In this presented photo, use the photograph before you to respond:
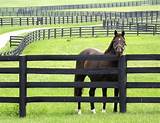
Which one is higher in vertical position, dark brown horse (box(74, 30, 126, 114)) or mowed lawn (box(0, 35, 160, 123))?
dark brown horse (box(74, 30, 126, 114))

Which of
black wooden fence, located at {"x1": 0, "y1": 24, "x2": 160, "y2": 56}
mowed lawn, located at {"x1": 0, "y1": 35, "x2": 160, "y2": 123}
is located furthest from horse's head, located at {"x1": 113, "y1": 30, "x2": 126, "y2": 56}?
black wooden fence, located at {"x1": 0, "y1": 24, "x2": 160, "y2": 56}

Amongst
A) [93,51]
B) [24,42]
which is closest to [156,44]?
[24,42]

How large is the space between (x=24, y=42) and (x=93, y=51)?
31.2m

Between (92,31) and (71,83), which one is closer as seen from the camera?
(71,83)

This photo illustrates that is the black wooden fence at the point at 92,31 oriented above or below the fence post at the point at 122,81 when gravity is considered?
below

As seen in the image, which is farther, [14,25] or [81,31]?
[14,25]

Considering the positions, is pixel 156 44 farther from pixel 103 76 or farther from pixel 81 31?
pixel 103 76

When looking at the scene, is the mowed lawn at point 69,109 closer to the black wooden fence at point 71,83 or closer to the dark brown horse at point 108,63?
the black wooden fence at point 71,83

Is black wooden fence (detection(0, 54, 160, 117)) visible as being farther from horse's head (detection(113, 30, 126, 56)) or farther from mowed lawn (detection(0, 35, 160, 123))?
mowed lawn (detection(0, 35, 160, 123))

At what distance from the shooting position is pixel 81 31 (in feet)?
204

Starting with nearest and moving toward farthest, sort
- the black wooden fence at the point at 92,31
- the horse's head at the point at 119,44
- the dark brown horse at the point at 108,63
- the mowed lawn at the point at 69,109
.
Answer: the mowed lawn at the point at 69,109
the horse's head at the point at 119,44
the dark brown horse at the point at 108,63
the black wooden fence at the point at 92,31

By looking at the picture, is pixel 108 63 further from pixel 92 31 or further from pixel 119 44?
pixel 92 31

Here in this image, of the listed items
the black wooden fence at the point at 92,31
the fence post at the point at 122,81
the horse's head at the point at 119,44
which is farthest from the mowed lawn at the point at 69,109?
the black wooden fence at the point at 92,31

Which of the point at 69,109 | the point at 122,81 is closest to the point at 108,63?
the point at 122,81
